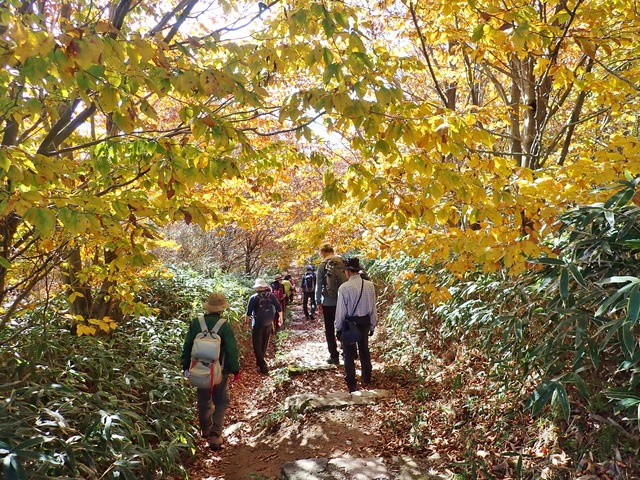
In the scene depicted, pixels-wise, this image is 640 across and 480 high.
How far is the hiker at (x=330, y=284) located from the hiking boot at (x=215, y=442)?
8.88 feet

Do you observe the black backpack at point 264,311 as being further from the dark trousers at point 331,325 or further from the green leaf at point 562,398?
the green leaf at point 562,398

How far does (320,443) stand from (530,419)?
2184 millimetres

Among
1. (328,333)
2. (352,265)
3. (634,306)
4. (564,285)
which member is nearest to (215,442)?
→ (352,265)

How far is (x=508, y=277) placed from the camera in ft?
16.3

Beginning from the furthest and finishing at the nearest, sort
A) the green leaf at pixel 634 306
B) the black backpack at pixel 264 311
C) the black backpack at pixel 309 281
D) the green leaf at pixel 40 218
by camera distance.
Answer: the black backpack at pixel 309 281
the black backpack at pixel 264 311
the green leaf at pixel 40 218
the green leaf at pixel 634 306

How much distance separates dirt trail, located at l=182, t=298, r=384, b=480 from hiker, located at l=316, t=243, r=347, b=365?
72 cm

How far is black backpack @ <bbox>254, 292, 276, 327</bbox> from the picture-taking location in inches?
315

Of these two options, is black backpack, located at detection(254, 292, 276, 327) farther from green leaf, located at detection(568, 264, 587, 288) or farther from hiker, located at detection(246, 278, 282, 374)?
green leaf, located at detection(568, 264, 587, 288)

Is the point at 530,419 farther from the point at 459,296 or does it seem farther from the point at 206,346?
the point at 206,346

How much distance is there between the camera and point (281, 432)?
17.1ft

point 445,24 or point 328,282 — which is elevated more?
point 445,24

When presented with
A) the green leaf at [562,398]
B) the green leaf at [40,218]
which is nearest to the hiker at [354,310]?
the green leaf at [562,398]

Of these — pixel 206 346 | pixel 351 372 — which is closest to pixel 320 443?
pixel 351 372

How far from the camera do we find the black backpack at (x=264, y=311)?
26.3 ft
